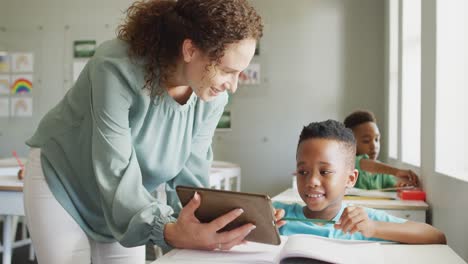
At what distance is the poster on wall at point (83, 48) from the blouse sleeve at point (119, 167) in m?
4.10

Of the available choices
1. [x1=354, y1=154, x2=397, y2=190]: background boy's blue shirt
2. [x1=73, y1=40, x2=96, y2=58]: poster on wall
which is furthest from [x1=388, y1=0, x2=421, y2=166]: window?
[x1=73, y1=40, x2=96, y2=58]: poster on wall

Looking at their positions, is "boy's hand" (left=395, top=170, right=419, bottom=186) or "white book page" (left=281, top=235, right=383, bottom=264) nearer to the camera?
"white book page" (left=281, top=235, right=383, bottom=264)

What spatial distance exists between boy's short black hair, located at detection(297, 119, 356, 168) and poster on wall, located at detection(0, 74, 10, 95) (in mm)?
4383

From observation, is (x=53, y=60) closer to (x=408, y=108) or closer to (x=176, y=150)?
(x=408, y=108)

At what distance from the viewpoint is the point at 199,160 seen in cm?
141

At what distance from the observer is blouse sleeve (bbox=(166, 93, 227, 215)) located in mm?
1380

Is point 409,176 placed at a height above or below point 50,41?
below

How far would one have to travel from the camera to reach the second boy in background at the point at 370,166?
271 cm

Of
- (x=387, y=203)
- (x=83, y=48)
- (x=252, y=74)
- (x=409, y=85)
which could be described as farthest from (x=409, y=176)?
(x=83, y=48)

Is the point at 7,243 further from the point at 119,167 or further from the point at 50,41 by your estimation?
the point at 50,41

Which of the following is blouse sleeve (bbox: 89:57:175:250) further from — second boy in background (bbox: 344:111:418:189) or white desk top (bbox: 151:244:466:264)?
second boy in background (bbox: 344:111:418:189)

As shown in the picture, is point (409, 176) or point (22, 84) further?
point (22, 84)

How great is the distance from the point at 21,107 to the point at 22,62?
441mm

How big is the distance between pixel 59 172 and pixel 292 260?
643mm
